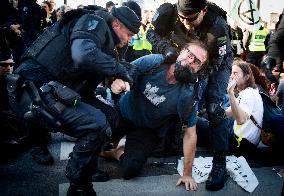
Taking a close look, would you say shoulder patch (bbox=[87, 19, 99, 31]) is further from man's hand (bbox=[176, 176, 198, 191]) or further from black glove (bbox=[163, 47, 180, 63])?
man's hand (bbox=[176, 176, 198, 191])

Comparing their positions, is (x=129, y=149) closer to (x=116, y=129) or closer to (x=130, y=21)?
(x=116, y=129)

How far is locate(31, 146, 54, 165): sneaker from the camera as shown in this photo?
3.50m

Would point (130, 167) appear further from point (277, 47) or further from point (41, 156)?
point (277, 47)

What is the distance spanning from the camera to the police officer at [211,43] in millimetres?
2973

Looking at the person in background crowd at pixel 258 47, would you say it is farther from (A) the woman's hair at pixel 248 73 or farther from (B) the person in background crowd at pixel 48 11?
(B) the person in background crowd at pixel 48 11

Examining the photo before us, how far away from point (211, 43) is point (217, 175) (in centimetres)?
112

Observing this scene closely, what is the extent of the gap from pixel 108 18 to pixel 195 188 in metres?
1.56

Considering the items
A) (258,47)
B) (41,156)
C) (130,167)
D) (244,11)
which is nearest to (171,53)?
(130,167)

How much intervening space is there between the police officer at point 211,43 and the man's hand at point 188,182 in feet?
0.40

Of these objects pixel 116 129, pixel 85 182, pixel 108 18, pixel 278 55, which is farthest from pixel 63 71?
pixel 278 55

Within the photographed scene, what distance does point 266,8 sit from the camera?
456 inches

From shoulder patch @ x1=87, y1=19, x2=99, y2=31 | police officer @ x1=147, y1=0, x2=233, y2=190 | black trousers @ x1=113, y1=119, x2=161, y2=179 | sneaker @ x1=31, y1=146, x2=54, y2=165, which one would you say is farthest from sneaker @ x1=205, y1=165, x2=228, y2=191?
shoulder patch @ x1=87, y1=19, x2=99, y2=31

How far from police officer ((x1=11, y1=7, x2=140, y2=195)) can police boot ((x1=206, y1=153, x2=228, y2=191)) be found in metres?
1.05

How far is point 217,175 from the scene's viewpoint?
3.19m
